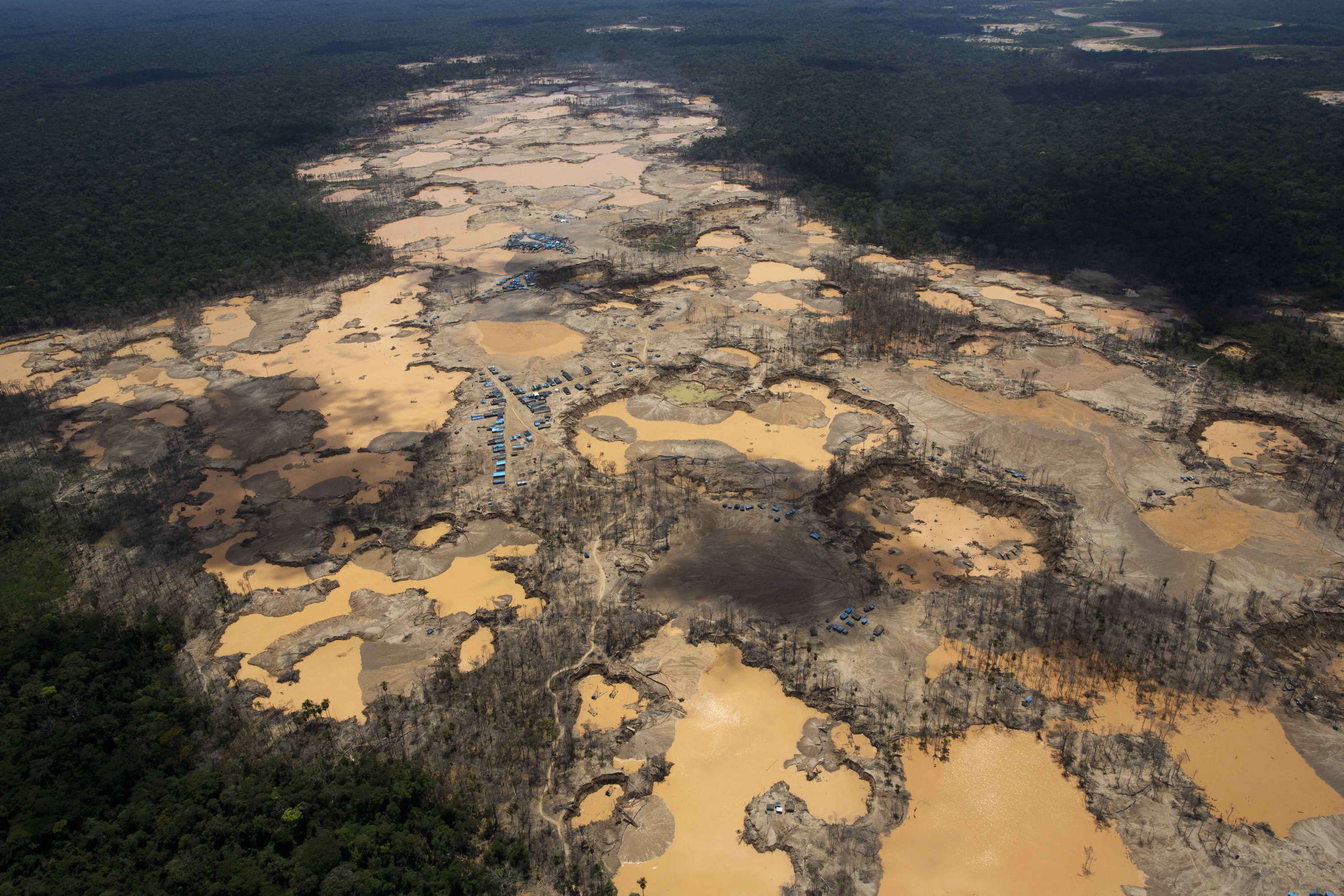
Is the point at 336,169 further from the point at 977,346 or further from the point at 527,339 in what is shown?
the point at 977,346

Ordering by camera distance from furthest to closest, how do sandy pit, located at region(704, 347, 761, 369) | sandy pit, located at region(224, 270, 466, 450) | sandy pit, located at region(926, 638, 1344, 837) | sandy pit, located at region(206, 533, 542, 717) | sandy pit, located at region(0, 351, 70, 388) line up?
sandy pit, located at region(0, 351, 70, 388) → sandy pit, located at region(704, 347, 761, 369) → sandy pit, located at region(224, 270, 466, 450) → sandy pit, located at region(206, 533, 542, 717) → sandy pit, located at region(926, 638, 1344, 837)

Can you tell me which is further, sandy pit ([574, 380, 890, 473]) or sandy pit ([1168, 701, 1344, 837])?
sandy pit ([574, 380, 890, 473])

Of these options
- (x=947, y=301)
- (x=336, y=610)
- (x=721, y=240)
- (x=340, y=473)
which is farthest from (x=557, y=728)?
(x=721, y=240)

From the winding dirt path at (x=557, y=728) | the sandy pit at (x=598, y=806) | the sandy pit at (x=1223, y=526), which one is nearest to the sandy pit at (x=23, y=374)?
the winding dirt path at (x=557, y=728)

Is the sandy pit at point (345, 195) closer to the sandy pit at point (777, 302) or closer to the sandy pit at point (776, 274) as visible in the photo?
the sandy pit at point (776, 274)

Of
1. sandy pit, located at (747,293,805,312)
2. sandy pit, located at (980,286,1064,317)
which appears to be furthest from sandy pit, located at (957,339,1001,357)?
sandy pit, located at (747,293,805,312)

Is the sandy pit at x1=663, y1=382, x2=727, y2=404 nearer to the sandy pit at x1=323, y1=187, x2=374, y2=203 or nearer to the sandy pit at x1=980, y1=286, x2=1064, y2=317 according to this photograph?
the sandy pit at x1=980, y1=286, x2=1064, y2=317
